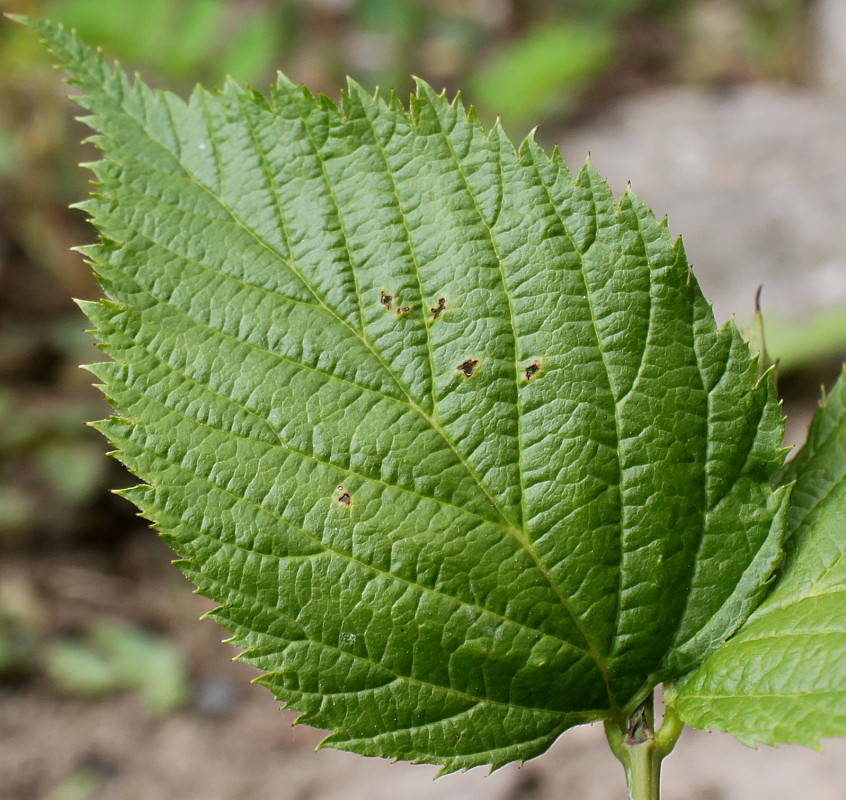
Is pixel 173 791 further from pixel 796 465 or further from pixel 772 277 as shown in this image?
pixel 772 277

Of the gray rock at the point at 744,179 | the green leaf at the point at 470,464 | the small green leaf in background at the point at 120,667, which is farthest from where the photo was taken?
the gray rock at the point at 744,179

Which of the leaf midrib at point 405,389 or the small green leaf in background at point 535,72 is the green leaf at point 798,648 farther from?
the small green leaf in background at point 535,72

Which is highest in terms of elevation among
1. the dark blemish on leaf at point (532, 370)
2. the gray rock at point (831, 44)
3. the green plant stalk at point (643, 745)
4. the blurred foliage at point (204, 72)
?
the gray rock at point (831, 44)

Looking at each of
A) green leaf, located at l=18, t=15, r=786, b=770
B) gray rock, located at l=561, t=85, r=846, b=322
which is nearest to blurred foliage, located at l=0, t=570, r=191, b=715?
green leaf, located at l=18, t=15, r=786, b=770

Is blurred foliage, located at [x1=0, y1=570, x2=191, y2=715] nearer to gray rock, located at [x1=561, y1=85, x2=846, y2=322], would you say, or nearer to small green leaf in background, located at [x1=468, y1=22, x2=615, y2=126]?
gray rock, located at [x1=561, y1=85, x2=846, y2=322]

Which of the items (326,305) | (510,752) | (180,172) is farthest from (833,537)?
(180,172)

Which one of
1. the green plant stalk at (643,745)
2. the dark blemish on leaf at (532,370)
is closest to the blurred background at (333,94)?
the green plant stalk at (643,745)
